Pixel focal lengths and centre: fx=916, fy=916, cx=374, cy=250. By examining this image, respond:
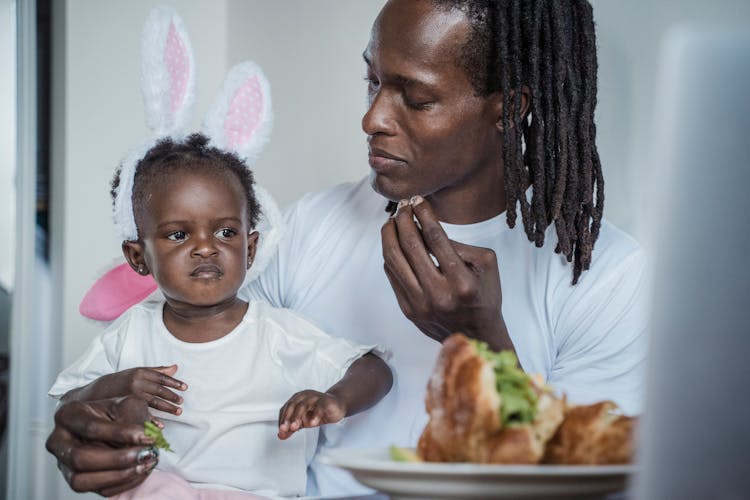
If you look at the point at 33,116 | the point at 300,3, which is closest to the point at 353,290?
the point at 300,3

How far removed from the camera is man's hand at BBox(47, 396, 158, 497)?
120 cm

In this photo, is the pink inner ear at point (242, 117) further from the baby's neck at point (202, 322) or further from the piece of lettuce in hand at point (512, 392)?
the piece of lettuce in hand at point (512, 392)

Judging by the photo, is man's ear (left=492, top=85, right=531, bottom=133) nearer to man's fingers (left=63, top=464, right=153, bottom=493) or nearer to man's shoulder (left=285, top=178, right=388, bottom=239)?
man's shoulder (left=285, top=178, right=388, bottom=239)

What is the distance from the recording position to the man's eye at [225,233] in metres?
1.65

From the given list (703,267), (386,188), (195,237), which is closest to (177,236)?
(195,237)

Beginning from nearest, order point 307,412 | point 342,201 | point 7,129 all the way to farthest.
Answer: point 307,412
point 342,201
point 7,129

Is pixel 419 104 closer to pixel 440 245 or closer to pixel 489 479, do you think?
pixel 440 245

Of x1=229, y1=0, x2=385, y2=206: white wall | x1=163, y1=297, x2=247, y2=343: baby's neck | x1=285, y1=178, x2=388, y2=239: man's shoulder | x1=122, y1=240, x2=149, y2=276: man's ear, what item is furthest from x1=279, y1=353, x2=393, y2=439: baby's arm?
x1=229, y1=0, x2=385, y2=206: white wall

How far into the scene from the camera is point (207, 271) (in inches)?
63.2

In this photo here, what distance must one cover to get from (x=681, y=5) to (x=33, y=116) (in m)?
2.05

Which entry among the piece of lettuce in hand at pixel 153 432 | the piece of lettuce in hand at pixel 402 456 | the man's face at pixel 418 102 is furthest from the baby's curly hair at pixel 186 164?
the piece of lettuce in hand at pixel 402 456

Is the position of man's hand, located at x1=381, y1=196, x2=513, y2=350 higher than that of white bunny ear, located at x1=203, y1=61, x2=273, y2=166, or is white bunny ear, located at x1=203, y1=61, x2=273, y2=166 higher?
white bunny ear, located at x1=203, y1=61, x2=273, y2=166

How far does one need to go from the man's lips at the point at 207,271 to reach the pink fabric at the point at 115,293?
1.26 ft

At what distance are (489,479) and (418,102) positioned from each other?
3.40ft
